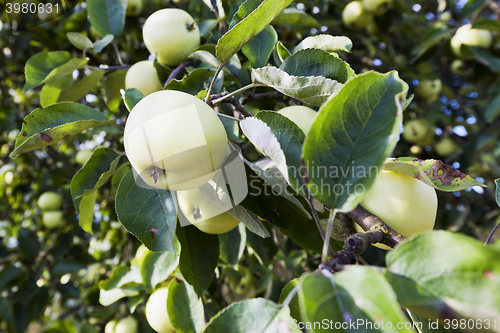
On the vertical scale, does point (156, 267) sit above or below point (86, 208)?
below

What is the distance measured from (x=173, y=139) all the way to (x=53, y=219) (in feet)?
6.44

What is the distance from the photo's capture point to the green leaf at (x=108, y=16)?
43.6 inches

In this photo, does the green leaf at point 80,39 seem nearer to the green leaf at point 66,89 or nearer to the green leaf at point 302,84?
the green leaf at point 66,89

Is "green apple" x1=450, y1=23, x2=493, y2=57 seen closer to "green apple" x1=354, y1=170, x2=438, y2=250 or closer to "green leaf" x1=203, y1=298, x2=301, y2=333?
"green apple" x1=354, y1=170, x2=438, y2=250

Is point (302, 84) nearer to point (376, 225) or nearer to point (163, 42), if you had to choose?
point (376, 225)

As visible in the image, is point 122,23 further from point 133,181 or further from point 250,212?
point 250,212

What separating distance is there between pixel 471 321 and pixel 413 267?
7cm

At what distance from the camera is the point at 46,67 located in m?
Answer: 1.04

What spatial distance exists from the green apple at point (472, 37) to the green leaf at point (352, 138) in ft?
6.12

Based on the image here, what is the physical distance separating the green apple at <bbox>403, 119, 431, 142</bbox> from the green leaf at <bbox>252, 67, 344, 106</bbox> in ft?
6.15

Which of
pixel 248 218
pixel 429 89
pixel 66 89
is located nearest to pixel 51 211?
pixel 66 89

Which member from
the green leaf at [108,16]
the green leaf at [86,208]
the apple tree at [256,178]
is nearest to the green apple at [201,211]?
the apple tree at [256,178]

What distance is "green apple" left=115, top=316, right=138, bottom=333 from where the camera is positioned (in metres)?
1.40

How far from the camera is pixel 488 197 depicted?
2506 mm
